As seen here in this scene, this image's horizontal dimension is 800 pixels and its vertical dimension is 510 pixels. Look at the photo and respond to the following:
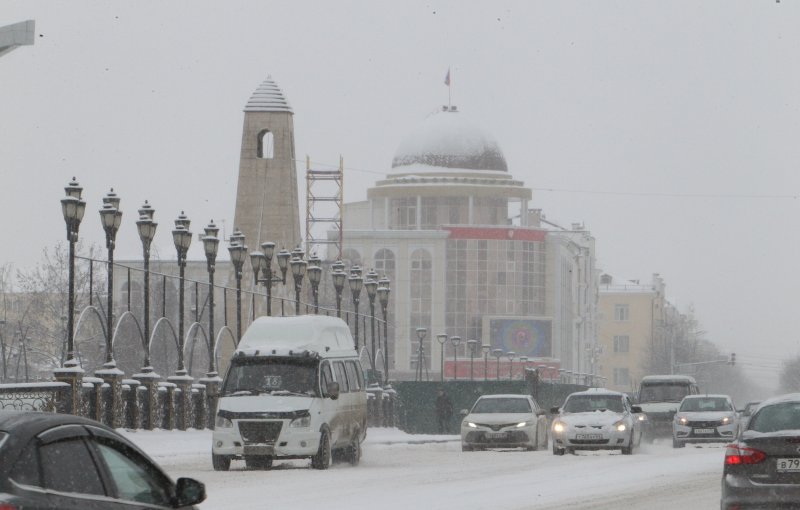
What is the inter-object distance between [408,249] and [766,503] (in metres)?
130

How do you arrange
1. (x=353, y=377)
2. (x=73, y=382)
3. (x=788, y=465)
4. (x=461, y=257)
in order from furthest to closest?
(x=461, y=257)
(x=73, y=382)
(x=353, y=377)
(x=788, y=465)

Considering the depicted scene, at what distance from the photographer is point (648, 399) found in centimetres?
4894

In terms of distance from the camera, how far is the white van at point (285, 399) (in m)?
26.9

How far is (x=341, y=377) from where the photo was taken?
2962 cm

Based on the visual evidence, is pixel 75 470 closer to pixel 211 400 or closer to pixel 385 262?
pixel 211 400

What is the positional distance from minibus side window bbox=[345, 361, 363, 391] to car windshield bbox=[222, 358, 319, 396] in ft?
9.03

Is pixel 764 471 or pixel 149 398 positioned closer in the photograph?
pixel 764 471

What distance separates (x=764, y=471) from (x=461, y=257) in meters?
129

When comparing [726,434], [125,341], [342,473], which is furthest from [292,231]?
[342,473]

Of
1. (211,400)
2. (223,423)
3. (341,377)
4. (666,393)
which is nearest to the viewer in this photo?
(223,423)

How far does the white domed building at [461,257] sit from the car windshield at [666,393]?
89067 millimetres

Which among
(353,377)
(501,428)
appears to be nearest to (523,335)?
(501,428)

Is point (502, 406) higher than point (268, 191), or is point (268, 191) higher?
point (268, 191)

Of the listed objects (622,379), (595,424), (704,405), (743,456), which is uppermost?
(743,456)
